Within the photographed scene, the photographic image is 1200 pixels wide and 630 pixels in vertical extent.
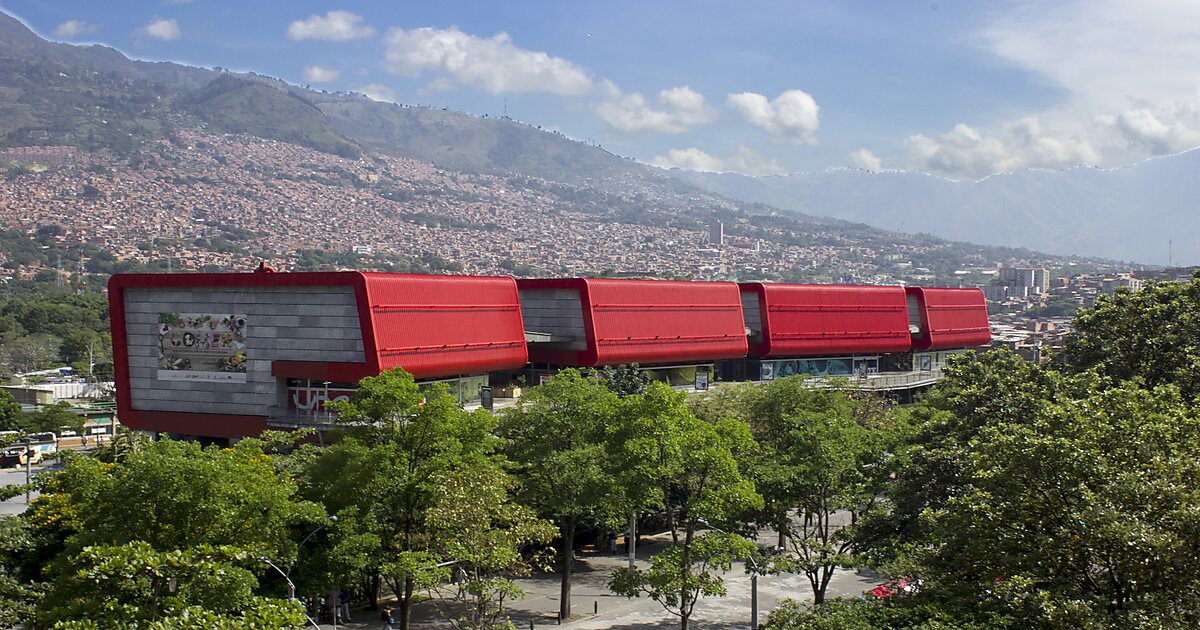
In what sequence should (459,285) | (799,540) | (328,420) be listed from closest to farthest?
(799,540), (328,420), (459,285)

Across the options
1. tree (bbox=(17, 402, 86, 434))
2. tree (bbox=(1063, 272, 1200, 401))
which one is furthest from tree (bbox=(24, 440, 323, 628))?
tree (bbox=(17, 402, 86, 434))

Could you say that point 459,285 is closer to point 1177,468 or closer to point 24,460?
point 24,460

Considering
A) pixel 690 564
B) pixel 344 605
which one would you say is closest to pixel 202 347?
pixel 344 605

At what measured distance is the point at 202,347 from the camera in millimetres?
50219

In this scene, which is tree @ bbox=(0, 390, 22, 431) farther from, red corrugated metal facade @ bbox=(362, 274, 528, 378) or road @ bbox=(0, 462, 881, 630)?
road @ bbox=(0, 462, 881, 630)

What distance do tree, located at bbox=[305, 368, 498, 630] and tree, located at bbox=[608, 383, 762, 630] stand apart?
14.3ft

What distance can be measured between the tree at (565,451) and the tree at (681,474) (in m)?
1.35

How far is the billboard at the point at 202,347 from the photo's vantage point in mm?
49438

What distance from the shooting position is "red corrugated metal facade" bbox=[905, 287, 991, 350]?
297ft

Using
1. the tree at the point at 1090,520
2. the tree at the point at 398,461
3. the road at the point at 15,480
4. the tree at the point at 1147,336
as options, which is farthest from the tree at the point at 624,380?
the tree at the point at 1090,520

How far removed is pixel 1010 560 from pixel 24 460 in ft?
225

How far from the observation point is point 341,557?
29172 millimetres

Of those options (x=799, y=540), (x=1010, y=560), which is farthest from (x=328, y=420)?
(x=1010, y=560)

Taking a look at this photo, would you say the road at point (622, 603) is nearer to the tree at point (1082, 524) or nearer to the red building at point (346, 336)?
the red building at point (346, 336)
